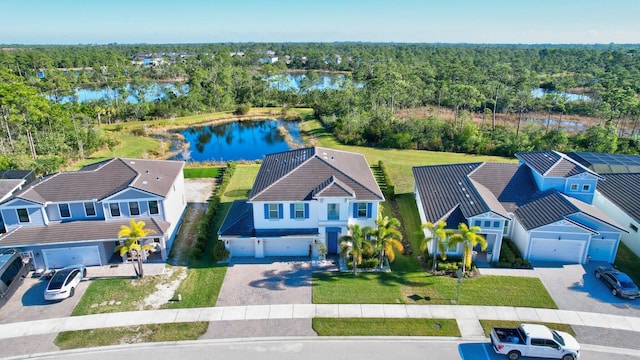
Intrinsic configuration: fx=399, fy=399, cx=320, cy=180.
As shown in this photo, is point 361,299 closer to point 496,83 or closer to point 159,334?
point 159,334

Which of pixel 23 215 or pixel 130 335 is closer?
pixel 130 335

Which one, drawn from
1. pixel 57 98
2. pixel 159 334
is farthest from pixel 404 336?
pixel 57 98

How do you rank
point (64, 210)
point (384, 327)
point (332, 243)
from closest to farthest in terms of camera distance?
point (384, 327) → point (64, 210) → point (332, 243)

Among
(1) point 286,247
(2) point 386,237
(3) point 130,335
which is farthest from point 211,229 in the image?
(2) point 386,237

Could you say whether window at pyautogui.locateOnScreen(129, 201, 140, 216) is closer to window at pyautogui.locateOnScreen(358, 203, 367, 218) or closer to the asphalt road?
the asphalt road

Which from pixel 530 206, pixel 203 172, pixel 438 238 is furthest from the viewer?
pixel 203 172

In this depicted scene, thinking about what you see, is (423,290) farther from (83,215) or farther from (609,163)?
(609,163)
